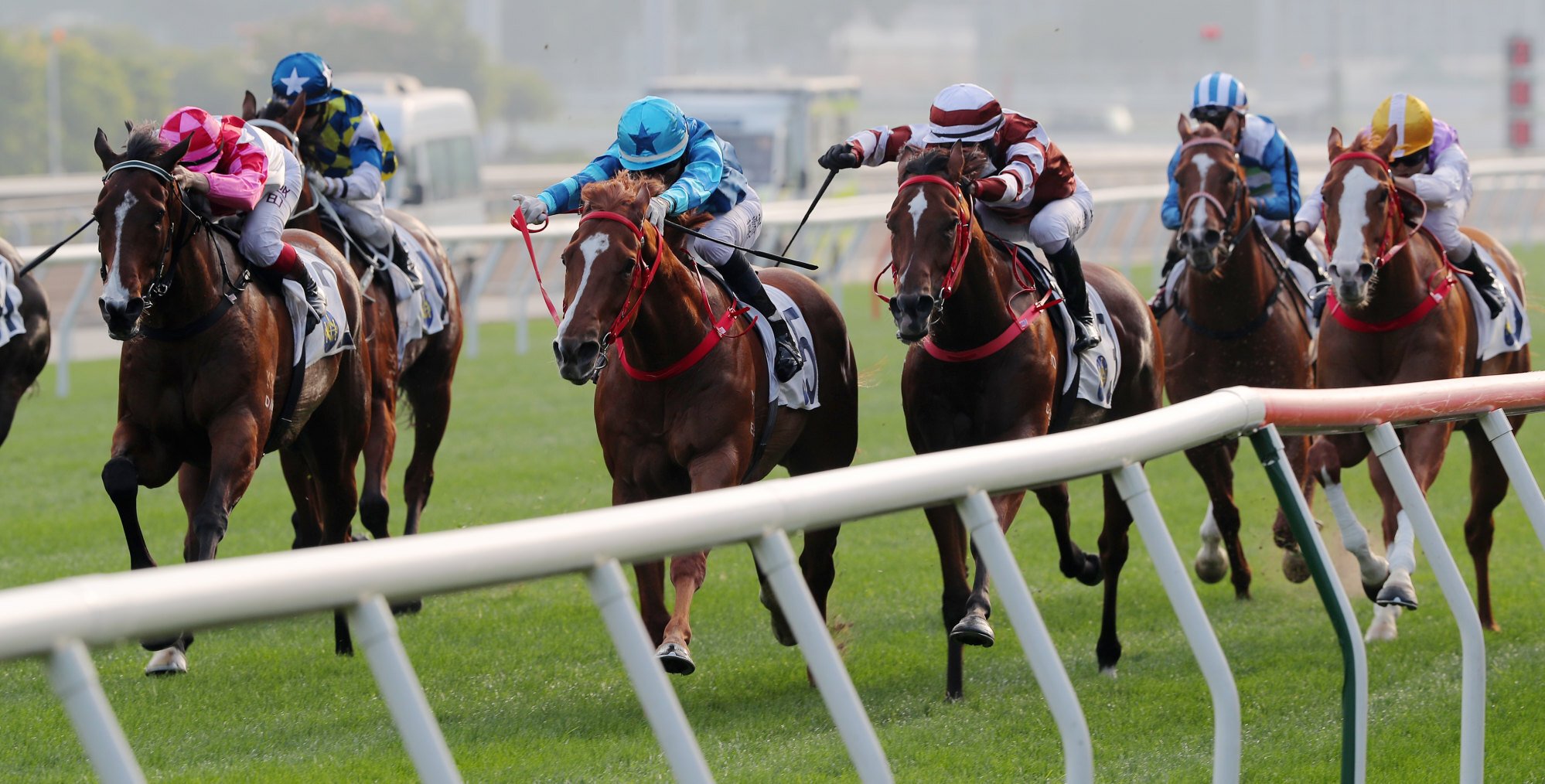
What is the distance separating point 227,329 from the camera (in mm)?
5539

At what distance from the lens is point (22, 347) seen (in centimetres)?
747

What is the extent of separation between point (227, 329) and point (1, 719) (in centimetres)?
131

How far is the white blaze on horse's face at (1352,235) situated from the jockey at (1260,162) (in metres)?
0.83

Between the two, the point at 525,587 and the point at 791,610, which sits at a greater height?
the point at 791,610

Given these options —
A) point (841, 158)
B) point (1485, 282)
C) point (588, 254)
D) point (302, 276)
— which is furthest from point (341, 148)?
point (1485, 282)

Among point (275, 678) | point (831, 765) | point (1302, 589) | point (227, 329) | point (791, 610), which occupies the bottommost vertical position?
point (1302, 589)

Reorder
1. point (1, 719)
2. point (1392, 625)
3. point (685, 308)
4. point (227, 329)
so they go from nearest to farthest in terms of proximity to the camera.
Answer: point (1, 719)
point (685, 308)
point (227, 329)
point (1392, 625)

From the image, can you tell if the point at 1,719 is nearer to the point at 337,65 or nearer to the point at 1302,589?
the point at 1302,589

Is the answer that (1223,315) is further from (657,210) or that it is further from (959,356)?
(657,210)

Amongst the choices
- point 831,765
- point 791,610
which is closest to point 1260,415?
point 791,610

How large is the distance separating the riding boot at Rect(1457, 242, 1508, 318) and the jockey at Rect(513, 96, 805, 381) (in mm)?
2825

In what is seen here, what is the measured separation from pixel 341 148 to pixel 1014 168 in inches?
120

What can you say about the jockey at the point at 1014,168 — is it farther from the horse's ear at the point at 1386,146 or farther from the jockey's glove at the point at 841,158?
the horse's ear at the point at 1386,146

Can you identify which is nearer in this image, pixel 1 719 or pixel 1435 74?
pixel 1 719
